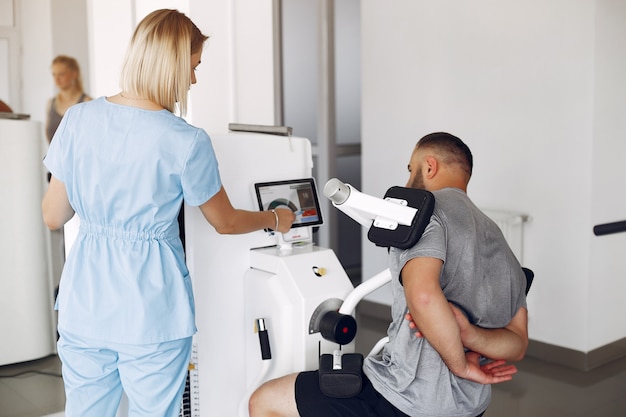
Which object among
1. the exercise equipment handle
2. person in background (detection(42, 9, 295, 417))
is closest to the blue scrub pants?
person in background (detection(42, 9, 295, 417))

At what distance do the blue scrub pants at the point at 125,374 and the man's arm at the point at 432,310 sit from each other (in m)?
0.60

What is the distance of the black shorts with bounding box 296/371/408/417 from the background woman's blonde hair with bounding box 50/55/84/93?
57.3 inches

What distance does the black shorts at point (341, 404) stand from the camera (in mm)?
1825

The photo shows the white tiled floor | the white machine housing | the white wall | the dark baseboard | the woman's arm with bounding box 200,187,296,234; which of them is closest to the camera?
the woman's arm with bounding box 200,187,296,234

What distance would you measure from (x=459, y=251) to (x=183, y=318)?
2.28 ft

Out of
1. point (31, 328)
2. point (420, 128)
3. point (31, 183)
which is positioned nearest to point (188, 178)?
point (31, 183)

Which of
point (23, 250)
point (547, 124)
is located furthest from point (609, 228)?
point (23, 250)

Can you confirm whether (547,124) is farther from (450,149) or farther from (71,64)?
(71,64)

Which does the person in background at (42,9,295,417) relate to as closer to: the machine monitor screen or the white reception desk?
the machine monitor screen

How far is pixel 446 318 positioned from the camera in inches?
65.7

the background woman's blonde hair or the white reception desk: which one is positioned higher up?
the background woman's blonde hair

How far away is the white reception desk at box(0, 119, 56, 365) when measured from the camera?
264 cm

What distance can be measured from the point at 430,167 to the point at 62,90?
1483mm

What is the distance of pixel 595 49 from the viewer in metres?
3.44
